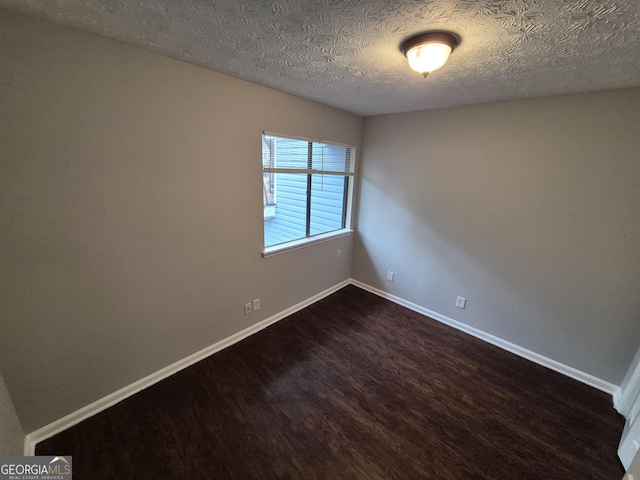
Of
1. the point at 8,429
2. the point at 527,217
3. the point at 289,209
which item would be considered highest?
the point at 527,217

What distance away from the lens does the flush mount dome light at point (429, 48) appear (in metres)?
1.13

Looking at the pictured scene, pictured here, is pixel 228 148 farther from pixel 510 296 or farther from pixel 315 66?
pixel 510 296

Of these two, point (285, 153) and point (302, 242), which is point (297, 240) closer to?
point (302, 242)

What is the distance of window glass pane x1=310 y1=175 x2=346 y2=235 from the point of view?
2.91 m

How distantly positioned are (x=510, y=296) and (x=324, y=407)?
78.9 inches

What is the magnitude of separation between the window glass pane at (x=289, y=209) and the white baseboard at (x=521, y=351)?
4.97 ft

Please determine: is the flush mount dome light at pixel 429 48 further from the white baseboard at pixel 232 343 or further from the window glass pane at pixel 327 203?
the white baseboard at pixel 232 343

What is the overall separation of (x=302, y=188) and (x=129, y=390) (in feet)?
7.49

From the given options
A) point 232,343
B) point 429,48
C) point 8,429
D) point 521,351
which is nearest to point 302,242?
Result: point 232,343

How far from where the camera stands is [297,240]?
2.81 metres

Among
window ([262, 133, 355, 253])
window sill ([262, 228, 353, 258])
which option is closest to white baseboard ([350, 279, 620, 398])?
window sill ([262, 228, 353, 258])

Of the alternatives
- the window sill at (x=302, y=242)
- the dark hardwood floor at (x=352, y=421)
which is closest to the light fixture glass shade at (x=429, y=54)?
the window sill at (x=302, y=242)

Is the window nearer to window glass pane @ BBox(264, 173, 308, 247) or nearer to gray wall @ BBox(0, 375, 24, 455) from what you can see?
window glass pane @ BBox(264, 173, 308, 247)

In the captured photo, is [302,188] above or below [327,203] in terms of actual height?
above
